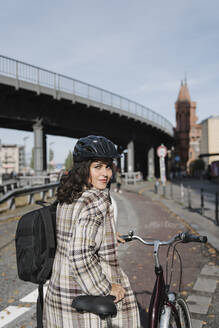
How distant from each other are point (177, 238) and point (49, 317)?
103 cm

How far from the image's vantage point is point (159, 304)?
7.52 ft

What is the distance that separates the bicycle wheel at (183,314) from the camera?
2705mm

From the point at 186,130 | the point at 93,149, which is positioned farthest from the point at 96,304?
the point at 186,130

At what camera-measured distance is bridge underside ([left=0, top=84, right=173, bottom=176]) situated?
66.6ft

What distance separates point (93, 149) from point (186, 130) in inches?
3535

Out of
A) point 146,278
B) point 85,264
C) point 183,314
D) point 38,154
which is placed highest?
point 38,154

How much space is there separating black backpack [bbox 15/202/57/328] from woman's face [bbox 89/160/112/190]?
0.34 meters

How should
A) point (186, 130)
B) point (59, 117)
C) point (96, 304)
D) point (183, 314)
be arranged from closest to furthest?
point (96, 304) → point (183, 314) → point (59, 117) → point (186, 130)

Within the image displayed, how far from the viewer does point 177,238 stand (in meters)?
2.36

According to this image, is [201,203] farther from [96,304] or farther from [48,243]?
[96,304]

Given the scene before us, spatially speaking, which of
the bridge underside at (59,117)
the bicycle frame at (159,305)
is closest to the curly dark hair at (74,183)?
the bicycle frame at (159,305)

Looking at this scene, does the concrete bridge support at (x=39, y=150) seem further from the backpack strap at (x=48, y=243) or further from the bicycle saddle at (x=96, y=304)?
the bicycle saddle at (x=96, y=304)

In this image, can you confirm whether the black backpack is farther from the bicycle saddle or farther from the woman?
the bicycle saddle

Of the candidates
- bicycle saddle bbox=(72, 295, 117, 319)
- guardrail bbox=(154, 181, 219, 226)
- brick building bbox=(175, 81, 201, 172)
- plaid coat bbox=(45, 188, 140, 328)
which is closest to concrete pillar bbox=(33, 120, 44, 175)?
guardrail bbox=(154, 181, 219, 226)
